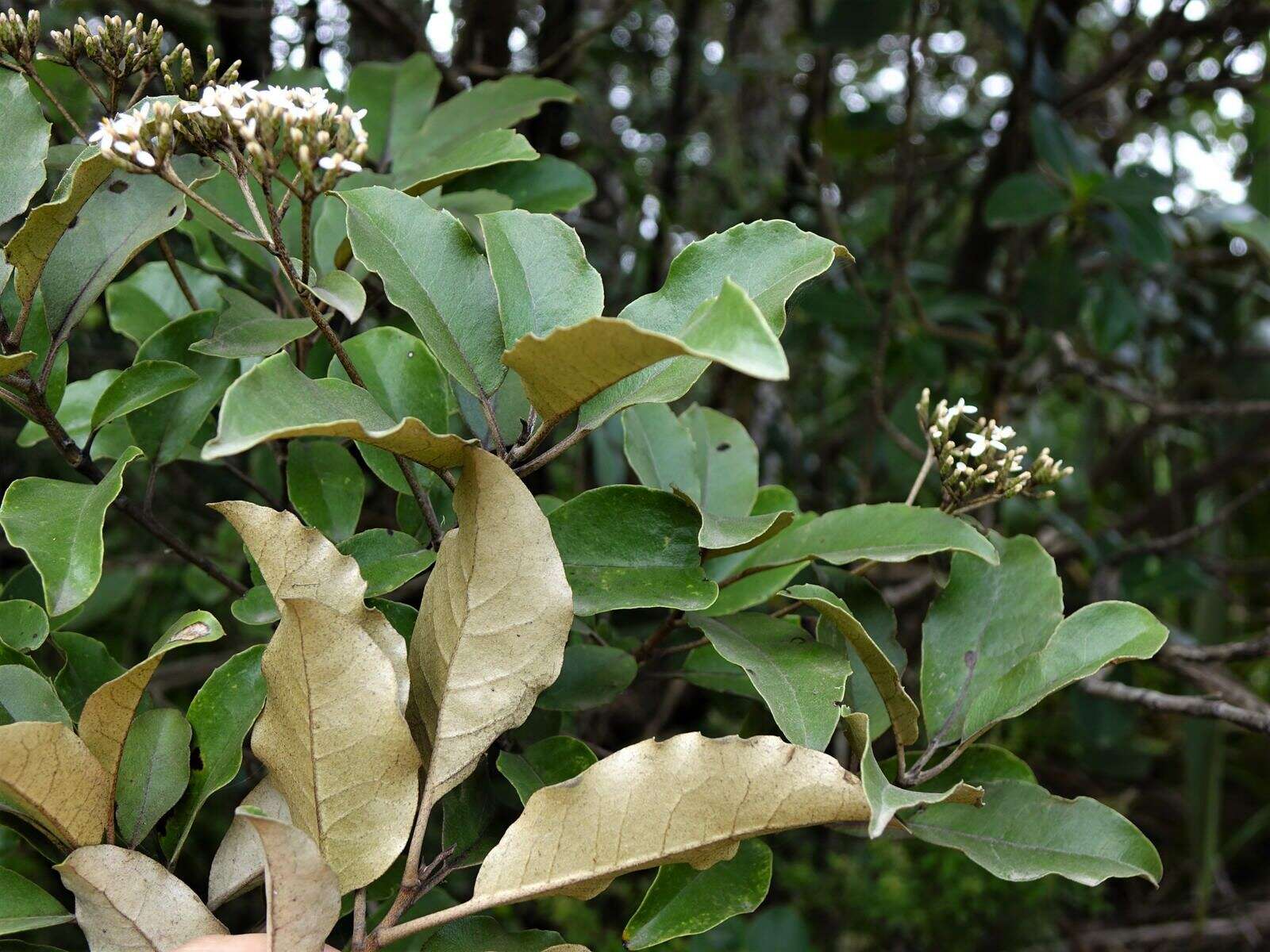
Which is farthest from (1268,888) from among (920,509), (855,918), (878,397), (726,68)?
(920,509)

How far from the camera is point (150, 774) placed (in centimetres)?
60

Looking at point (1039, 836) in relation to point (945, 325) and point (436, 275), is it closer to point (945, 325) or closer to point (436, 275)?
point (436, 275)

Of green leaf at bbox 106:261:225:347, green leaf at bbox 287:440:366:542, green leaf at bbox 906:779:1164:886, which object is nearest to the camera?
green leaf at bbox 906:779:1164:886

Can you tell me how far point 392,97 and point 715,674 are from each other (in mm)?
613

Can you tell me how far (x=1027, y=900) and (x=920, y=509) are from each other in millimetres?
1473

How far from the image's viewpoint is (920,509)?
26.3 inches

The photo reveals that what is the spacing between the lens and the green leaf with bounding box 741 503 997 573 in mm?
638

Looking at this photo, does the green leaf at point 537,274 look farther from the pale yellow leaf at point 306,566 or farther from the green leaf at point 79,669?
the green leaf at point 79,669

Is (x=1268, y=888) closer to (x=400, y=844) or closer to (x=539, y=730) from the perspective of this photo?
(x=539, y=730)

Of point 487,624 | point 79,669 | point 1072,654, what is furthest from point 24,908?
point 1072,654

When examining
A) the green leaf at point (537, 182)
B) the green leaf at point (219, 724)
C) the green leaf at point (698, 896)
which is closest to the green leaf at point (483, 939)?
the green leaf at point (698, 896)

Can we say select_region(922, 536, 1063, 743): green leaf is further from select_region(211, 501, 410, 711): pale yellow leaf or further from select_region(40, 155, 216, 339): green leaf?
select_region(40, 155, 216, 339): green leaf

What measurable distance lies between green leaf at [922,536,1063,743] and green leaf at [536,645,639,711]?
20cm

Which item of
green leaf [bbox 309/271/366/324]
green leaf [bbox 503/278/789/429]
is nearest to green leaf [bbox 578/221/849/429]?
green leaf [bbox 503/278/789/429]
